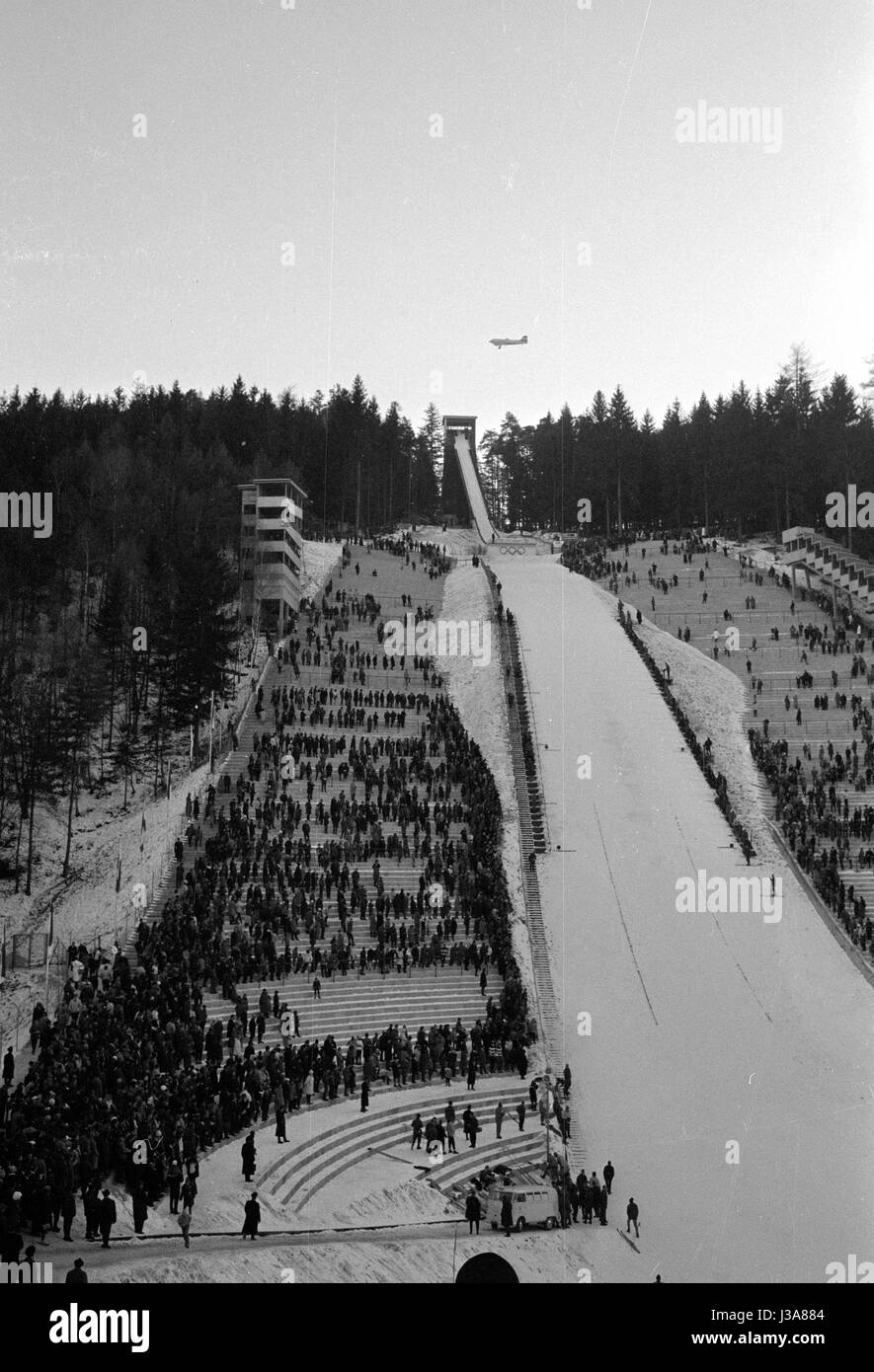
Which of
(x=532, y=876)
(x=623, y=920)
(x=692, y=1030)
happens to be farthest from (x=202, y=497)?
(x=692, y=1030)

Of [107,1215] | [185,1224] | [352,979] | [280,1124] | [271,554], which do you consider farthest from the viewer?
[271,554]

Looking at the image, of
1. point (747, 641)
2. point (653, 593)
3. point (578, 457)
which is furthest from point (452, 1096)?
point (578, 457)

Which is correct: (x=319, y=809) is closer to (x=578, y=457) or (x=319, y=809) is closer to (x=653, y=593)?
(x=653, y=593)

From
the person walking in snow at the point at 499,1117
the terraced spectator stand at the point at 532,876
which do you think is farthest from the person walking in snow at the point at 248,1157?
the terraced spectator stand at the point at 532,876

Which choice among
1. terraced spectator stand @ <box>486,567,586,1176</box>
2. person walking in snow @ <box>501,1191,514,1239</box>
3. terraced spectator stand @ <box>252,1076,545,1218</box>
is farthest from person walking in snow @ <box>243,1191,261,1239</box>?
terraced spectator stand @ <box>486,567,586,1176</box>

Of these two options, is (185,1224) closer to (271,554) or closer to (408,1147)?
(408,1147)

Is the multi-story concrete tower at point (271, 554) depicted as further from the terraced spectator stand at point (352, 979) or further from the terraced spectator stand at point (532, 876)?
the terraced spectator stand at point (532, 876)

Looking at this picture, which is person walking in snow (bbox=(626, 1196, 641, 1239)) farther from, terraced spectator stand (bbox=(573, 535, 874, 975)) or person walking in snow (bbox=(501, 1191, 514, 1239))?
terraced spectator stand (bbox=(573, 535, 874, 975))

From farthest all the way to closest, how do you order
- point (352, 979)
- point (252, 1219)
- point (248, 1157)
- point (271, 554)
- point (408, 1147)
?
point (271, 554) < point (352, 979) < point (408, 1147) < point (248, 1157) < point (252, 1219)
